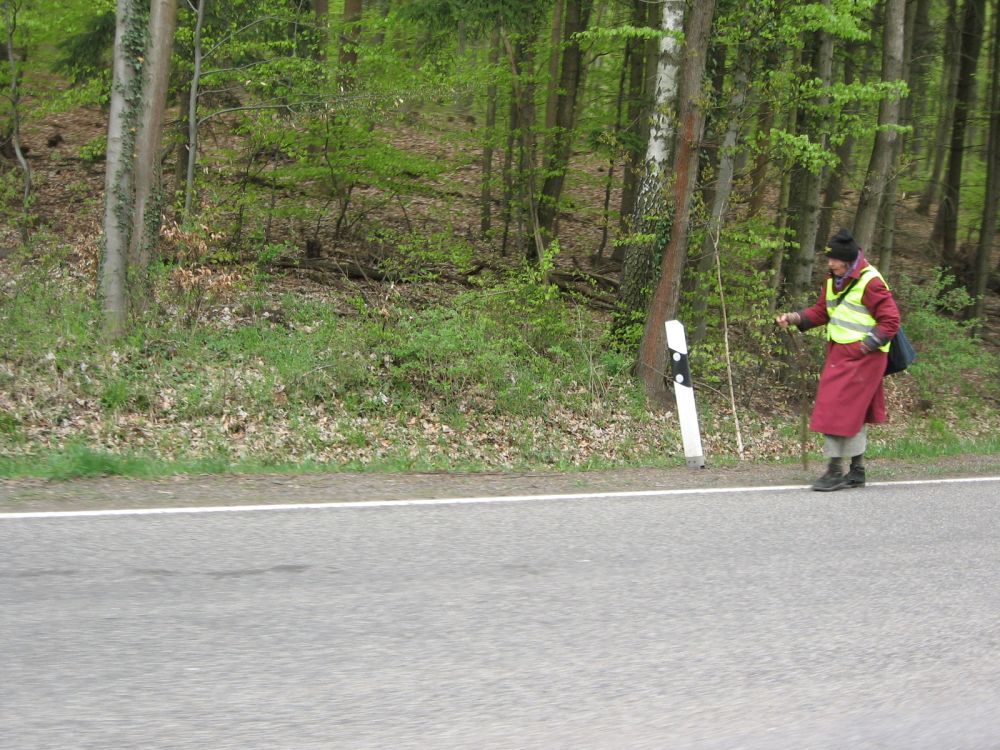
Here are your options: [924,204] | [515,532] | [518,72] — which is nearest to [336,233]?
[518,72]

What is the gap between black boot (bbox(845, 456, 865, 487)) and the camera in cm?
→ 836

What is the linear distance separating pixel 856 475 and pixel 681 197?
20.2 feet

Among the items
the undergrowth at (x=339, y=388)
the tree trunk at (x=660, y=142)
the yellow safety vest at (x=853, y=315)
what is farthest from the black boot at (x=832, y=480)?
the tree trunk at (x=660, y=142)

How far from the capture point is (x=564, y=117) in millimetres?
20453

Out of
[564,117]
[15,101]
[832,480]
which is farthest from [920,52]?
[15,101]

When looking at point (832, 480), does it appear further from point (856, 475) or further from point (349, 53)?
point (349, 53)

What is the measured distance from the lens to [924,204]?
3272 centimetres

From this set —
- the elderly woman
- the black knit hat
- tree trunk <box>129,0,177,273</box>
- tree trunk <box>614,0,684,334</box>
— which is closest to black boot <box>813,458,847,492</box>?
the elderly woman

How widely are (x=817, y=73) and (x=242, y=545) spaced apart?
46.9 ft

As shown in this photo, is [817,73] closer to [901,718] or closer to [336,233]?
[336,233]

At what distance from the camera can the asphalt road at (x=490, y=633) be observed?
3.24m

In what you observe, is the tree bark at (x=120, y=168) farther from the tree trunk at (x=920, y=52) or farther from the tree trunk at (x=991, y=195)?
the tree trunk at (x=991, y=195)

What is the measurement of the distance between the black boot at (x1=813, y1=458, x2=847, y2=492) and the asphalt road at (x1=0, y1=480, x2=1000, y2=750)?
1562 millimetres

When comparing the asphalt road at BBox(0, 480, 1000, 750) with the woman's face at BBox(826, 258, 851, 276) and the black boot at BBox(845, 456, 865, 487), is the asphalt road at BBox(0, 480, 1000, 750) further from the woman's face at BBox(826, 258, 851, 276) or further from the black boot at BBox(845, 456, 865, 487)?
the woman's face at BBox(826, 258, 851, 276)
